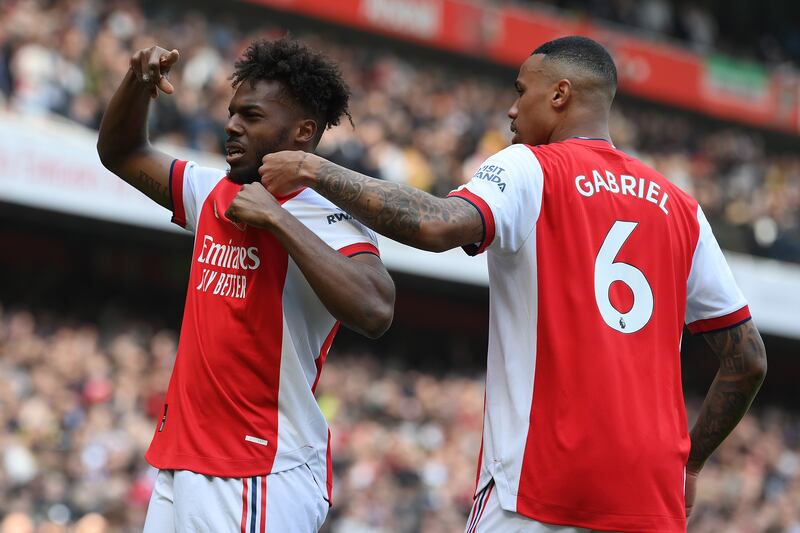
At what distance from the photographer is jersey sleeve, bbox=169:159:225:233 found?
4.02 m

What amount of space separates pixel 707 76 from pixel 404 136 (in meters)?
10.5

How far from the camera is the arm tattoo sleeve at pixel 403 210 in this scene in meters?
3.20

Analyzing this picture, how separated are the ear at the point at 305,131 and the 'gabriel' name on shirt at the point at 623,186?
963 millimetres

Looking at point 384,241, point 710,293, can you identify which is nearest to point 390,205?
point 710,293

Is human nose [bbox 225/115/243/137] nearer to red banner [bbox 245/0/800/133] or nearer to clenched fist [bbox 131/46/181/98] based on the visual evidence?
clenched fist [bbox 131/46/181/98]

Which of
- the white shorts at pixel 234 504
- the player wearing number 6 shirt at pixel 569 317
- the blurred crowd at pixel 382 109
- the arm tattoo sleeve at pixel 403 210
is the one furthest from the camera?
the blurred crowd at pixel 382 109

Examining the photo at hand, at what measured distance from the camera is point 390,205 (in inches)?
129

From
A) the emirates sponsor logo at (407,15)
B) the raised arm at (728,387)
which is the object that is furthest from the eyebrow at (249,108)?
the emirates sponsor logo at (407,15)

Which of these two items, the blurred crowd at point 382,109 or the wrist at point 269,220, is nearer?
the wrist at point 269,220

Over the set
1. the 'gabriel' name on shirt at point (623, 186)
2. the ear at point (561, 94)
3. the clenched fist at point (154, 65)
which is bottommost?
the 'gabriel' name on shirt at point (623, 186)

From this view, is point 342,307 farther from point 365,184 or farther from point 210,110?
point 210,110

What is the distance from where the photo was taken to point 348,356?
1622 centimetres

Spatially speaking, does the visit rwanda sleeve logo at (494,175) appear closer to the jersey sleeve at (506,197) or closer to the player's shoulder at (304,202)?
the jersey sleeve at (506,197)

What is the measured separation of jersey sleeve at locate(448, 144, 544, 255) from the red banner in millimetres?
16996
